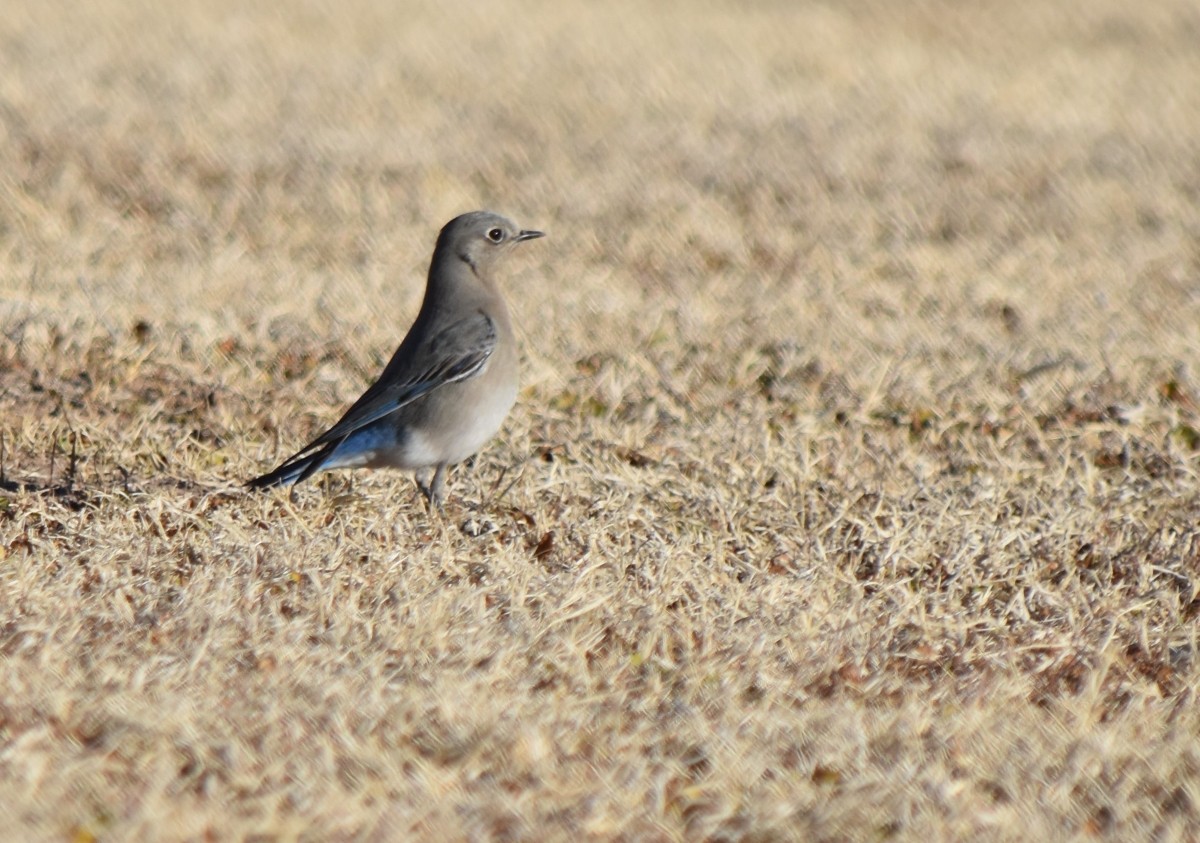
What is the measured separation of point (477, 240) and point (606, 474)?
1098 millimetres

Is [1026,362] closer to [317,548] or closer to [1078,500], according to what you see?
[1078,500]

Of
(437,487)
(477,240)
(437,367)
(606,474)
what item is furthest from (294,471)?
(477,240)

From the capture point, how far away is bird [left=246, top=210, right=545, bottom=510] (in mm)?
6004

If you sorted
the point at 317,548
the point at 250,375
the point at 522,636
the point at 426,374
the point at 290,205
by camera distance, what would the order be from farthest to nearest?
the point at 290,205 → the point at 250,375 → the point at 426,374 → the point at 317,548 → the point at 522,636

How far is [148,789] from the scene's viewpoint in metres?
3.78

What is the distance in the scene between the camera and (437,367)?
20.6 ft

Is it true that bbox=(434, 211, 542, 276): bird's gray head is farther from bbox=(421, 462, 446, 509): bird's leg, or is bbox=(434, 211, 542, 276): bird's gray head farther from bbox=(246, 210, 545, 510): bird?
bbox=(421, 462, 446, 509): bird's leg

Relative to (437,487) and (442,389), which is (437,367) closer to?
(442,389)

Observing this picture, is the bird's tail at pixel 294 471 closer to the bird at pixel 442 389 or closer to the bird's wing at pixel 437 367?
the bird at pixel 442 389

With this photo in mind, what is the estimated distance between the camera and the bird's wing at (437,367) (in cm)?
611

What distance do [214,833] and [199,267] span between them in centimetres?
633

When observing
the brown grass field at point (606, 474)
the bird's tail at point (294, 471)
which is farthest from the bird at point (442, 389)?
the brown grass field at point (606, 474)

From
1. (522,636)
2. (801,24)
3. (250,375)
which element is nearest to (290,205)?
(250,375)

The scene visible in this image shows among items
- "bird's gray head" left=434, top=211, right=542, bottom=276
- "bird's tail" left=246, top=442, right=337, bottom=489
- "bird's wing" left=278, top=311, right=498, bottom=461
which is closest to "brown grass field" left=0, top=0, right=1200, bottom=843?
"bird's tail" left=246, top=442, right=337, bottom=489
